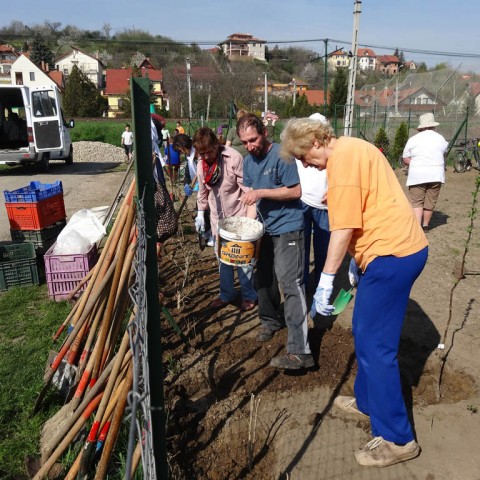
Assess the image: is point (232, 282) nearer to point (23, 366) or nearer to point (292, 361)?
point (292, 361)

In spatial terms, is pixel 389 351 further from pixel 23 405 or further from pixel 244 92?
pixel 244 92

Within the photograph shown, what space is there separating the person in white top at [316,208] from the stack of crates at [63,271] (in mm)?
2228

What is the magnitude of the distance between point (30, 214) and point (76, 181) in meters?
8.38

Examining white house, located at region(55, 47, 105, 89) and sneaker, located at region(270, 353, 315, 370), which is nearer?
sneaker, located at region(270, 353, 315, 370)

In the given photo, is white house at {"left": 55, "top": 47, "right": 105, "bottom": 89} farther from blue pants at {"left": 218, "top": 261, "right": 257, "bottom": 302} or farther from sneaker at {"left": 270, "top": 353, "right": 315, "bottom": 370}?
sneaker at {"left": 270, "top": 353, "right": 315, "bottom": 370}

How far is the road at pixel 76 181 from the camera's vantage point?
9.78m

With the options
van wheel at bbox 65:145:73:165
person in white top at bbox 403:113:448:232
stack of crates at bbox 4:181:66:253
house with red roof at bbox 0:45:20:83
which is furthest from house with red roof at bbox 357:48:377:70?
stack of crates at bbox 4:181:66:253

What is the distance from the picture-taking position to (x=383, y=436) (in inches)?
98.7

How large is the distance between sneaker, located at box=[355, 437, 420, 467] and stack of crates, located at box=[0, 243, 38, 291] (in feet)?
12.9

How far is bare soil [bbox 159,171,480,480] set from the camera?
2.52m

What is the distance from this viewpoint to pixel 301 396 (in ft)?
10.2

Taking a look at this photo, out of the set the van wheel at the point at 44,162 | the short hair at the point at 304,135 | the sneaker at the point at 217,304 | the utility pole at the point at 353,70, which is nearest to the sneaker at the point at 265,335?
the sneaker at the point at 217,304

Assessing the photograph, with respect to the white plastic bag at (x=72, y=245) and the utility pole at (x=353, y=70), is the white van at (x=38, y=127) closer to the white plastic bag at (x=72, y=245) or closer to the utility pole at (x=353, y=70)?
the utility pole at (x=353, y=70)

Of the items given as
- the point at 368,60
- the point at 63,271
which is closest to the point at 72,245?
the point at 63,271
